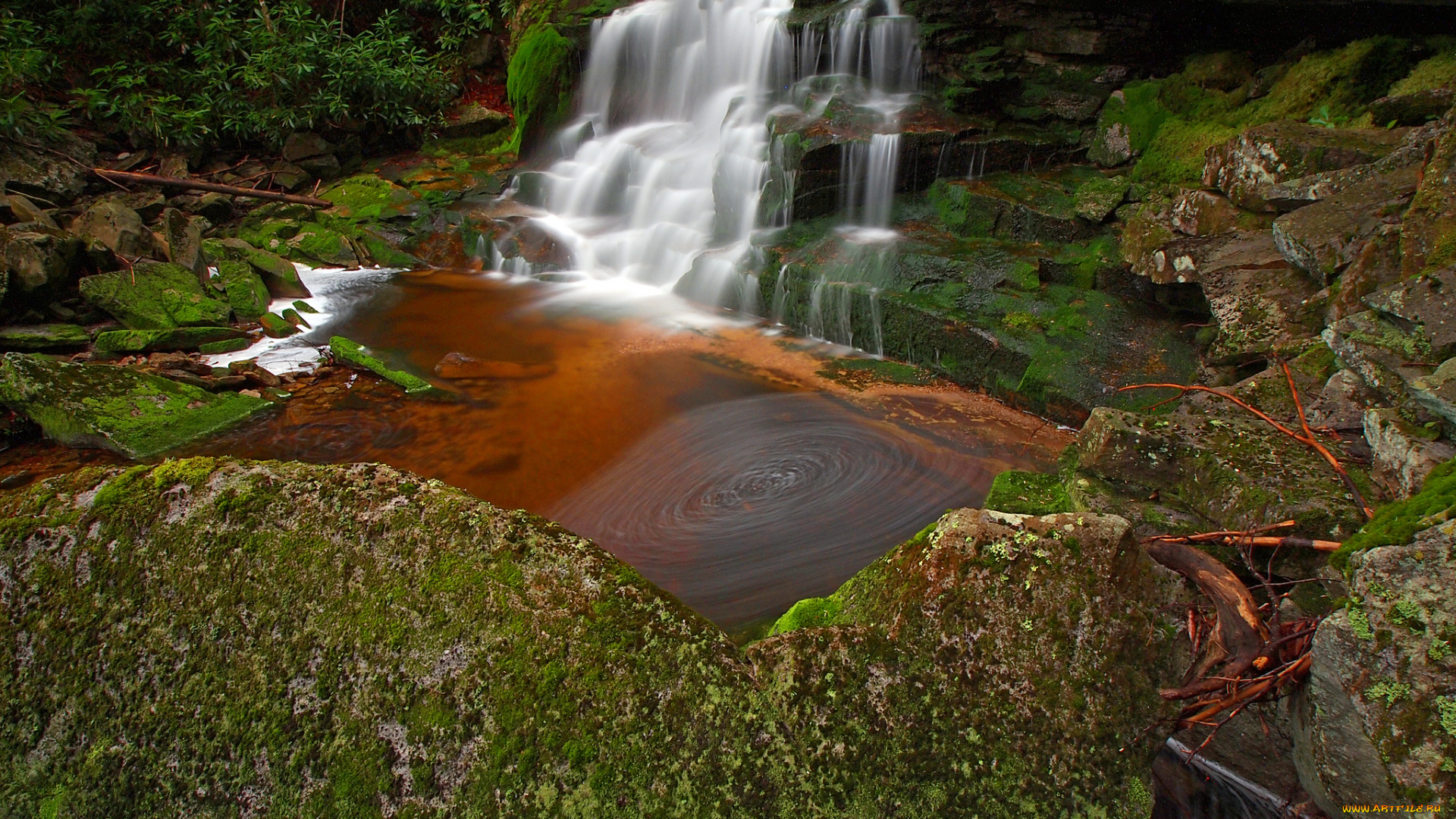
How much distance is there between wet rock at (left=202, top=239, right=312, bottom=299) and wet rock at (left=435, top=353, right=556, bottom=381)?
3.22 metres

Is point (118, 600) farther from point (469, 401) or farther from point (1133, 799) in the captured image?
point (469, 401)

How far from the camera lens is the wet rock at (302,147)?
12539 millimetres

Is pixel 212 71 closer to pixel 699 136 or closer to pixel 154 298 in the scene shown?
pixel 154 298

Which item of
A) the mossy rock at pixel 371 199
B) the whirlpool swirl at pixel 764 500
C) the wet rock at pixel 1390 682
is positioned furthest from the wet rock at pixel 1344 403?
the mossy rock at pixel 371 199

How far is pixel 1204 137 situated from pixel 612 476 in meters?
6.26

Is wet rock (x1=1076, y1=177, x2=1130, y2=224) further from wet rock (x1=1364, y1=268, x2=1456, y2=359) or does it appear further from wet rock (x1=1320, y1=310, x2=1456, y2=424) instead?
wet rock (x1=1364, y1=268, x2=1456, y2=359)

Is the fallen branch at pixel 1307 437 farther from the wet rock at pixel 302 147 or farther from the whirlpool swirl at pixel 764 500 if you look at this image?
the wet rock at pixel 302 147

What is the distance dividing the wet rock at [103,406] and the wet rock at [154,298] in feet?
4.93

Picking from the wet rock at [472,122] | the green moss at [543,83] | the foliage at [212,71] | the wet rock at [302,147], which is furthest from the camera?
the wet rock at [472,122]

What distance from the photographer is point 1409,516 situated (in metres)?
1.79

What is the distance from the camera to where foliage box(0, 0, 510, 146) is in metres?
11.9

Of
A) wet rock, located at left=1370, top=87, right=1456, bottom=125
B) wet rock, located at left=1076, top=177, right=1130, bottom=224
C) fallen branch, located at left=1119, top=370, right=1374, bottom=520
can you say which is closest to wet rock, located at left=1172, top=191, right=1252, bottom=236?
wet rock, located at left=1370, top=87, right=1456, bottom=125

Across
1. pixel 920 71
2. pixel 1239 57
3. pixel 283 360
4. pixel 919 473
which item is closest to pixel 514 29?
pixel 920 71

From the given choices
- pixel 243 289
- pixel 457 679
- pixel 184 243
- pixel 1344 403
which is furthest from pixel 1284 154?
pixel 184 243
